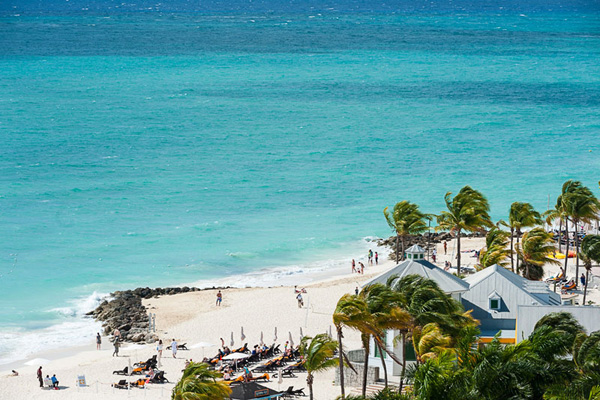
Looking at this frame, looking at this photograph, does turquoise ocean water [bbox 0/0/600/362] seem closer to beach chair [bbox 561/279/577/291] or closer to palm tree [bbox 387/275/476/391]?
beach chair [bbox 561/279/577/291]

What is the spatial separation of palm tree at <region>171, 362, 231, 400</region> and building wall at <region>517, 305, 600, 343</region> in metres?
12.1

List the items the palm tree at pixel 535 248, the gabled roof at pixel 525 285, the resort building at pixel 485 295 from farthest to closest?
the palm tree at pixel 535 248
the gabled roof at pixel 525 285
the resort building at pixel 485 295

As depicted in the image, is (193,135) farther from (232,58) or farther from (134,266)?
(232,58)

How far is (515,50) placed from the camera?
18162cm

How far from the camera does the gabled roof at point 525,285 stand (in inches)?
1523

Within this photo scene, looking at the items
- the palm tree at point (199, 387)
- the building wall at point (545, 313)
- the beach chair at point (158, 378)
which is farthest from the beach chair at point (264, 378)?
the palm tree at point (199, 387)

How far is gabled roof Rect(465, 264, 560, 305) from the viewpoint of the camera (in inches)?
1523

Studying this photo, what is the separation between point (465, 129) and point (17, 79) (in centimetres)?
7095

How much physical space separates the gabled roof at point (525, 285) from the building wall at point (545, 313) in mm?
5850

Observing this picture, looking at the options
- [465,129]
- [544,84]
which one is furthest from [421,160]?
[544,84]

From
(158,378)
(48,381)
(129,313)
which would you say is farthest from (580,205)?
(48,381)

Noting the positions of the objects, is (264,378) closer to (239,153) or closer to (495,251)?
(495,251)

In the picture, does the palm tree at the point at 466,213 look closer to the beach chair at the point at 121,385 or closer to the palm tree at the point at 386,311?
the beach chair at the point at 121,385

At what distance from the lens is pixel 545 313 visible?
32.2 metres
